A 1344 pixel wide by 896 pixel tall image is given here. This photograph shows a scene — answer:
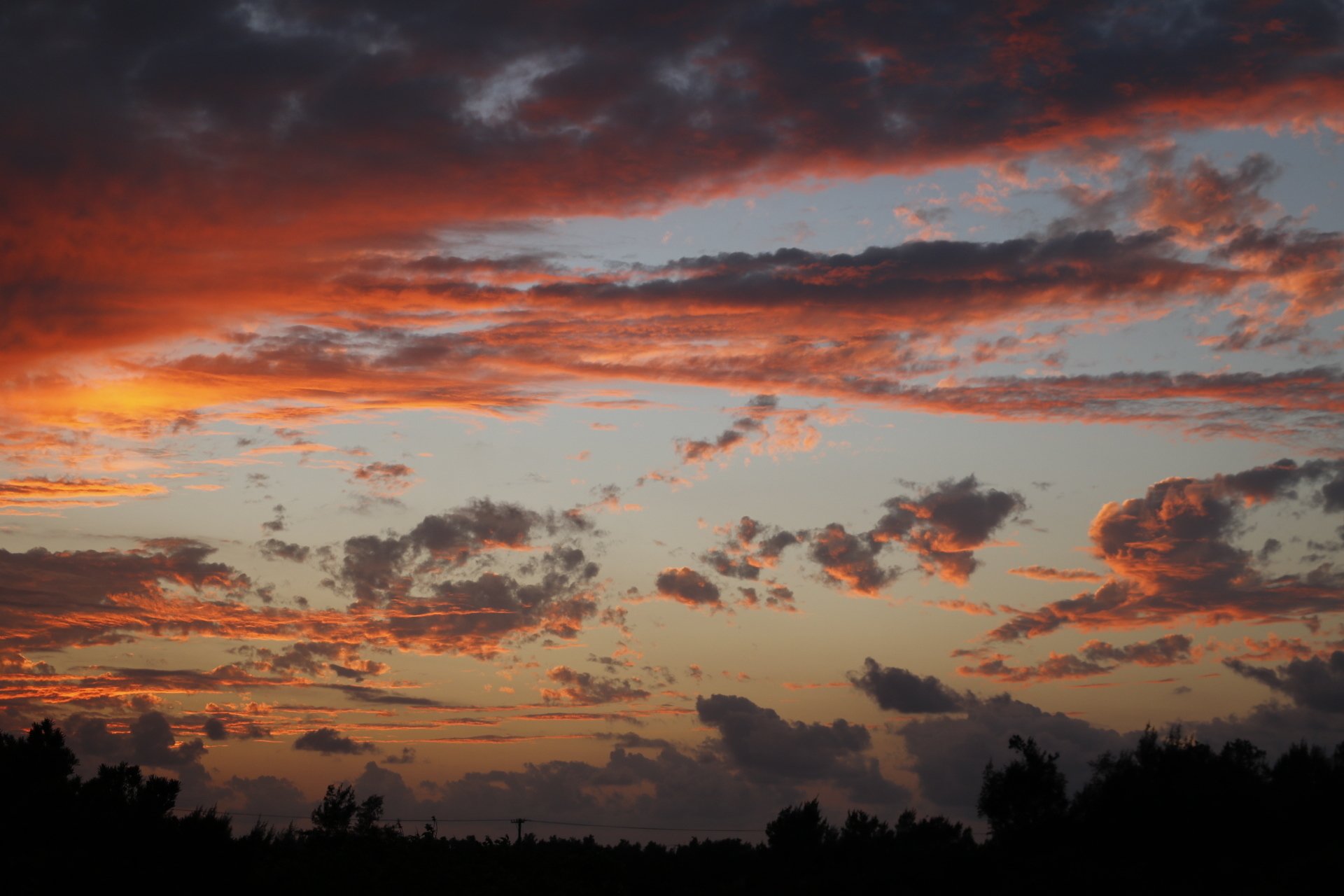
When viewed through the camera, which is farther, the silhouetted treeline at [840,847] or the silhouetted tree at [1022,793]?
the silhouetted tree at [1022,793]

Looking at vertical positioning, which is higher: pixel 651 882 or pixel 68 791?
pixel 68 791

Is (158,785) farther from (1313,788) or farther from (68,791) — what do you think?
(1313,788)

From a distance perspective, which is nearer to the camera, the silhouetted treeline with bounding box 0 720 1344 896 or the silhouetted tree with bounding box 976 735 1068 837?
the silhouetted treeline with bounding box 0 720 1344 896

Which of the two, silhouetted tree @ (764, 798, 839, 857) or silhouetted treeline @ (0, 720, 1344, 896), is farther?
silhouetted tree @ (764, 798, 839, 857)

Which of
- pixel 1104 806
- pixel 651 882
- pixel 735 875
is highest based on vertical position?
pixel 1104 806

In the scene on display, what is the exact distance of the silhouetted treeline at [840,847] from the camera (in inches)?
1457

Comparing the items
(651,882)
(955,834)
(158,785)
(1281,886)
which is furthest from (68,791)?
(955,834)

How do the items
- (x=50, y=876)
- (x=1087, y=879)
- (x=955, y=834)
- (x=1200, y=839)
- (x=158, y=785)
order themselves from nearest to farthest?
(x=50, y=876) < (x=158, y=785) < (x=1087, y=879) < (x=1200, y=839) < (x=955, y=834)

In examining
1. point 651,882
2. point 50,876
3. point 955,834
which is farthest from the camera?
point 955,834

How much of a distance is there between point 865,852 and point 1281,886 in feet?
205

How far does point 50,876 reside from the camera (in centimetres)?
3262

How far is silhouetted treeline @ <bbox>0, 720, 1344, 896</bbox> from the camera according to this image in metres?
37.0

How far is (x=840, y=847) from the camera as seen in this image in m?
106

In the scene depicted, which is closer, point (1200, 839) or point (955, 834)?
point (1200, 839)
